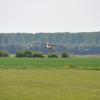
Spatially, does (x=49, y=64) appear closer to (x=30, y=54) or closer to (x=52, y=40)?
(x=30, y=54)

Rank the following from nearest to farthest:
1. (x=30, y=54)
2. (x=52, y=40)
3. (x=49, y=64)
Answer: (x=49, y=64), (x=30, y=54), (x=52, y=40)

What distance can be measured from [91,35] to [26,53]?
81.2m

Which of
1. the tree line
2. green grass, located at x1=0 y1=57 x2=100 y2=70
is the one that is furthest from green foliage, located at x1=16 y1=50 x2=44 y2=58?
the tree line

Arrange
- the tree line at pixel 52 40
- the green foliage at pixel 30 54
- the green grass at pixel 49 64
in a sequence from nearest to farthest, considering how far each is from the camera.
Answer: the green grass at pixel 49 64 → the green foliage at pixel 30 54 → the tree line at pixel 52 40

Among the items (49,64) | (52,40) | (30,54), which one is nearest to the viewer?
(49,64)

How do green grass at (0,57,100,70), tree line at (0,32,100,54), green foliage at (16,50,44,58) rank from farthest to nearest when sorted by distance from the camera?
tree line at (0,32,100,54)
green foliage at (16,50,44,58)
green grass at (0,57,100,70)

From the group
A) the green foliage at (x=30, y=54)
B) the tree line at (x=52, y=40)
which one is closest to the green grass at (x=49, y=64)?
the green foliage at (x=30, y=54)

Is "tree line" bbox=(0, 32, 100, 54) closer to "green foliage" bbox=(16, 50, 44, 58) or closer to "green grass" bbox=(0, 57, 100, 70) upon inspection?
"green foliage" bbox=(16, 50, 44, 58)

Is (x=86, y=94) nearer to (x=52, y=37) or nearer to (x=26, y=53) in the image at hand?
(x=26, y=53)

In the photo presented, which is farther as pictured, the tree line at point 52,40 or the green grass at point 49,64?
the tree line at point 52,40

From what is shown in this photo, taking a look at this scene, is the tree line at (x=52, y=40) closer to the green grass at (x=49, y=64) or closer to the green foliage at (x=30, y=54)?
the green foliage at (x=30, y=54)

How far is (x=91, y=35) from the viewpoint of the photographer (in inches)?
7052

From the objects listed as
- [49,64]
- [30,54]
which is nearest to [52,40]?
[30,54]

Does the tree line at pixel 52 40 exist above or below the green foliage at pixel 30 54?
above
